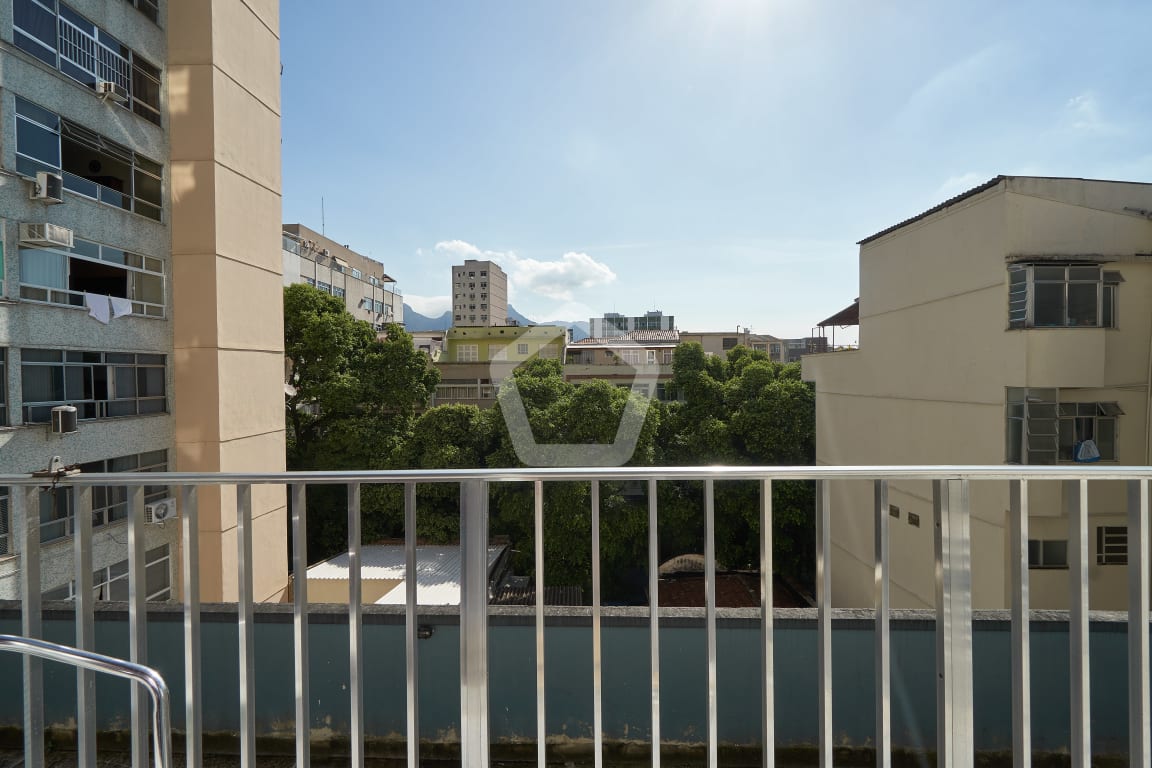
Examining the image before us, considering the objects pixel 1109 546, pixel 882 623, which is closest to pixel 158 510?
pixel 882 623

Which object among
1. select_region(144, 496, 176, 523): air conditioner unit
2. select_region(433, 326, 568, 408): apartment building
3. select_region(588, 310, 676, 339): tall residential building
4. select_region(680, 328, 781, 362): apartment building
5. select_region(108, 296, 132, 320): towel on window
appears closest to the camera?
select_region(144, 496, 176, 523): air conditioner unit

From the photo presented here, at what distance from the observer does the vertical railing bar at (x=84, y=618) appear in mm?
1078

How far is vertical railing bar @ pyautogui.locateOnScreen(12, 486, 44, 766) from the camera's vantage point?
3.54 ft

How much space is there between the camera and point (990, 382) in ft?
26.0

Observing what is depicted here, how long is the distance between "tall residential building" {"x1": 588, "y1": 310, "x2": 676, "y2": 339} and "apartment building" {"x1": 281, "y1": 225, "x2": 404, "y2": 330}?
25.1 feet

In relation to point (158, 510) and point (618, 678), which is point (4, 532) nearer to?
point (158, 510)

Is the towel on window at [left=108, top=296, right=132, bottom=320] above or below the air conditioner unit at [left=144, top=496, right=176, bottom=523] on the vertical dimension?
above

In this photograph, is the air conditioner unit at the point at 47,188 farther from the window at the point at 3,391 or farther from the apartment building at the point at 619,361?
the apartment building at the point at 619,361

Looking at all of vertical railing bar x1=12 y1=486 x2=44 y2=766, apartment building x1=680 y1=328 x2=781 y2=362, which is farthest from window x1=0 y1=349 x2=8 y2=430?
apartment building x1=680 y1=328 x2=781 y2=362

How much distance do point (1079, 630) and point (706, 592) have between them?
692 mm

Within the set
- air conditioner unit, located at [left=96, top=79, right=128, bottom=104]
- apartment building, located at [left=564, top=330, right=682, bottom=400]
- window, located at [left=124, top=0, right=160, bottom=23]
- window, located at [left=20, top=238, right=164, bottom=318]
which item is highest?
window, located at [left=124, top=0, right=160, bottom=23]

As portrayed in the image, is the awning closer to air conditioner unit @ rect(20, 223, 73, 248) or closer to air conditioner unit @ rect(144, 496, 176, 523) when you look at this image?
air conditioner unit @ rect(144, 496, 176, 523)

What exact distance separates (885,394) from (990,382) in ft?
7.52

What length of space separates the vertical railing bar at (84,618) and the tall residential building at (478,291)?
3170 cm
